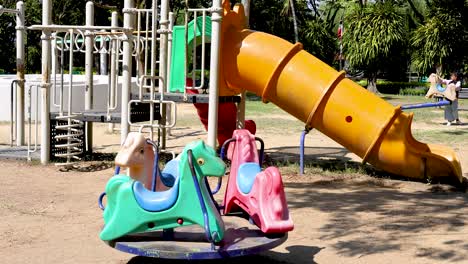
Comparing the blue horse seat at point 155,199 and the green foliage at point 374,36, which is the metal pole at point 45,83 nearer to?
the blue horse seat at point 155,199

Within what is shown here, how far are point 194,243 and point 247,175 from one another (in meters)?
0.88

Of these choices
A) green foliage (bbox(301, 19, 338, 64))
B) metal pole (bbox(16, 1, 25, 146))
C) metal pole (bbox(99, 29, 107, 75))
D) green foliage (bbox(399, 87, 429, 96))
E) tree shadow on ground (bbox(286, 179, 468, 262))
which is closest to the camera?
tree shadow on ground (bbox(286, 179, 468, 262))

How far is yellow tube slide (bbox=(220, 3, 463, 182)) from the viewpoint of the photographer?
9.30 metres

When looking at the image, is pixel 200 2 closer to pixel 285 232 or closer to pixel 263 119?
pixel 263 119

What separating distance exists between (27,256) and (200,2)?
101 feet

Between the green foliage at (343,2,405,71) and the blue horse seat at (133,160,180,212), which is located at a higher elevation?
the green foliage at (343,2,405,71)

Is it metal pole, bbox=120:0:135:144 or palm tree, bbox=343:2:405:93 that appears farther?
palm tree, bbox=343:2:405:93

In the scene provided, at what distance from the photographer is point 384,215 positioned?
7.42m

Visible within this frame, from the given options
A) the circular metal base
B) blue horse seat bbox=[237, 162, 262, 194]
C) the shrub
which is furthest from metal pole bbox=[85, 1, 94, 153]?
the shrub

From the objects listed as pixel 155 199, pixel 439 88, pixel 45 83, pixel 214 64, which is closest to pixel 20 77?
pixel 45 83

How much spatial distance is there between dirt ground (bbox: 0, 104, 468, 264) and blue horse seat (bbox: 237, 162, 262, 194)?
0.65 meters

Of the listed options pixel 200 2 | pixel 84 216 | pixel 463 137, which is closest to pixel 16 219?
pixel 84 216

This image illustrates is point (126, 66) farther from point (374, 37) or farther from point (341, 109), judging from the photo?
point (374, 37)

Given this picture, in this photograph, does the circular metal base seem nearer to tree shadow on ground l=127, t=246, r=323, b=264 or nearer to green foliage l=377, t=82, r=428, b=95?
tree shadow on ground l=127, t=246, r=323, b=264
